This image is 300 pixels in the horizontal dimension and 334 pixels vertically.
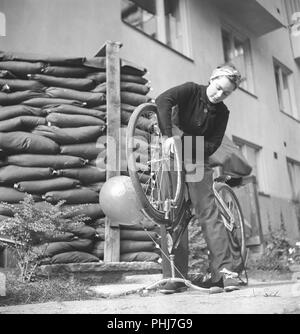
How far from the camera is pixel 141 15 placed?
445 cm

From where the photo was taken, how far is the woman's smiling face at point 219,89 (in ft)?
6.03

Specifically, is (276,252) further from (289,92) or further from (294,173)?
(289,92)

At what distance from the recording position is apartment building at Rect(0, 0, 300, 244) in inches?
135

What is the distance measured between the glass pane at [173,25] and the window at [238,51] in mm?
1019

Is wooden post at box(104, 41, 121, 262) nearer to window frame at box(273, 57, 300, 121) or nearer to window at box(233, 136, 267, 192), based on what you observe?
window frame at box(273, 57, 300, 121)

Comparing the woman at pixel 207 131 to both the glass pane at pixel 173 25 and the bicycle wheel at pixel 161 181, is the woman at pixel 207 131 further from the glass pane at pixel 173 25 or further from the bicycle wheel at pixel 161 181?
the glass pane at pixel 173 25

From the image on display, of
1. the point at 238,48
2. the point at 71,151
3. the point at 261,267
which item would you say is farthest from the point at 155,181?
the point at 238,48

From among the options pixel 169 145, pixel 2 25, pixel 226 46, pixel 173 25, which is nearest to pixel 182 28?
pixel 173 25

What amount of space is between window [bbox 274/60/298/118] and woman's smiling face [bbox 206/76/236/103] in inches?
78.1

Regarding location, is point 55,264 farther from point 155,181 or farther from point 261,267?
point 261,267

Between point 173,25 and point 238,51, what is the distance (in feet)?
4.73

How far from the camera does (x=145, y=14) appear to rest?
455 centimetres

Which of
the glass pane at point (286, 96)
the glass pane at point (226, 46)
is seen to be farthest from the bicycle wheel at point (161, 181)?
the glass pane at point (226, 46)
